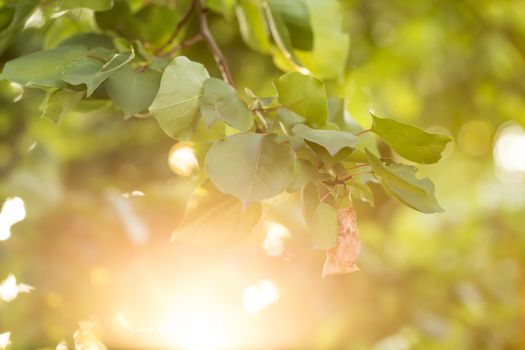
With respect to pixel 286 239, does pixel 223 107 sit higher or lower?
higher

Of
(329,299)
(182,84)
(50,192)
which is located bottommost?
(329,299)

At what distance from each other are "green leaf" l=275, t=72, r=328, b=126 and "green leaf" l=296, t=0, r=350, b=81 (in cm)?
25

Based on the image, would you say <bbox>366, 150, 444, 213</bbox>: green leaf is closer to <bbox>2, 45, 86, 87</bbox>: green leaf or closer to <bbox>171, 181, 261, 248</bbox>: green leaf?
<bbox>171, 181, 261, 248</bbox>: green leaf

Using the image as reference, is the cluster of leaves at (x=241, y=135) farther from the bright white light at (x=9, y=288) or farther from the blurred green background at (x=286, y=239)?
the bright white light at (x=9, y=288)

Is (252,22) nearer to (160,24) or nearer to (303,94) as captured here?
(160,24)

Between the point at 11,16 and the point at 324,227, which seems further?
the point at 11,16

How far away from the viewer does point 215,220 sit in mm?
619

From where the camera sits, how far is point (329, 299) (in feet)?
6.33

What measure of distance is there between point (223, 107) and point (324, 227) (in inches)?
4.9

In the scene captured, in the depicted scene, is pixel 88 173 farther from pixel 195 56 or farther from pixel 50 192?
pixel 195 56

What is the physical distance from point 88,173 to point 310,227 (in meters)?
1.86

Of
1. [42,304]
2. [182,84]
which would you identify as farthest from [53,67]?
[42,304]

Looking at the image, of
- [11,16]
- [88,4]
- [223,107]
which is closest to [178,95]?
[223,107]

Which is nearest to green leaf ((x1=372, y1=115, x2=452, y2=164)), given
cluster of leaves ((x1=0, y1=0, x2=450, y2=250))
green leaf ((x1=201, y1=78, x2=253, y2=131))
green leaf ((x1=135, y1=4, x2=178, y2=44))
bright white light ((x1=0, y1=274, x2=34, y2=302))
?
cluster of leaves ((x1=0, y1=0, x2=450, y2=250))
